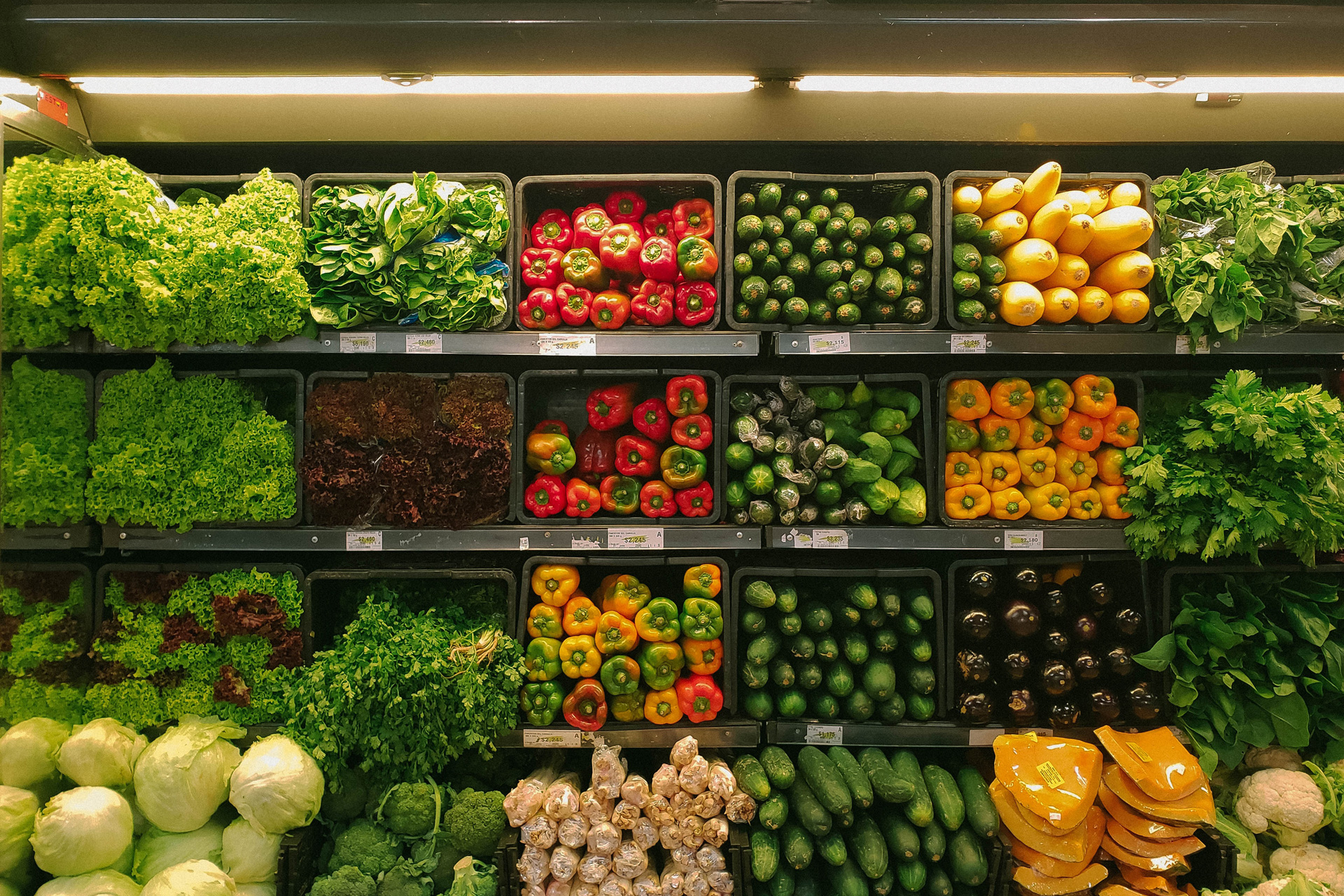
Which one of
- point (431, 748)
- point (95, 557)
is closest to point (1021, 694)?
point (431, 748)

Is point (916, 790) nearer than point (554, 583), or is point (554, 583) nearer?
point (916, 790)

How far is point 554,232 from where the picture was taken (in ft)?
8.39

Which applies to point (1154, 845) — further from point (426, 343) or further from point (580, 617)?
point (426, 343)

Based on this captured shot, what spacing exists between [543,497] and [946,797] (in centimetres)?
190

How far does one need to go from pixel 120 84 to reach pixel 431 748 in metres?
2.85

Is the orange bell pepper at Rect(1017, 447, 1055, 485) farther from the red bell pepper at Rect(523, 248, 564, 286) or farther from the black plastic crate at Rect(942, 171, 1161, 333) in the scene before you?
the red bell pepper at Rect(523, 248, 564, 286)

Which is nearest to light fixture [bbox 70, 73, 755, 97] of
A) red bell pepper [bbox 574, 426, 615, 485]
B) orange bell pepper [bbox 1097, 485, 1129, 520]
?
red bell pepper [bbox 574, 426, 615, 485]

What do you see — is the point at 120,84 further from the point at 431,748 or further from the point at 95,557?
the point at 431,748

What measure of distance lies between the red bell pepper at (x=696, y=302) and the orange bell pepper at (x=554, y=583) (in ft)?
3.60

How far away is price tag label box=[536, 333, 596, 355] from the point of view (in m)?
2.38

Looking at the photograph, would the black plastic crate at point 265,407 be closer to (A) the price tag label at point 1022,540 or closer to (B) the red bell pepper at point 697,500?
(B) the red bell pepper at point 697,500

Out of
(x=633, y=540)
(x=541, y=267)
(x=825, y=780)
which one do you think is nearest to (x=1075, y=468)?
(x=825, y=780)

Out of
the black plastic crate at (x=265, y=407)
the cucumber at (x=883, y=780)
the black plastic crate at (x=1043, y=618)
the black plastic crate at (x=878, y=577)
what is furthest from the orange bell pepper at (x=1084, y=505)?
the black plastic crate at (x=265, y=407)

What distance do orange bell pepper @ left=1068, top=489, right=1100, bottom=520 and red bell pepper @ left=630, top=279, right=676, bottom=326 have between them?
5.79 feet
